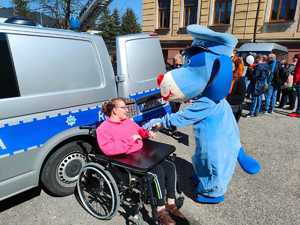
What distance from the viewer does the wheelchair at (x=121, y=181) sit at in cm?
240

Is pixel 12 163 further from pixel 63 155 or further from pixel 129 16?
pixel 129 16

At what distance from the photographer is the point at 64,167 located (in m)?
2.94

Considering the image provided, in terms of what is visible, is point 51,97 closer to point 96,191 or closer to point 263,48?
point 96,191

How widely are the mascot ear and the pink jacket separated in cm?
83

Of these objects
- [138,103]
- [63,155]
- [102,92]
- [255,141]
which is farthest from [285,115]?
[63,155]

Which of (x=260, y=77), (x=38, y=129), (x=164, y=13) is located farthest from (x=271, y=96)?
(x=164, y=13)

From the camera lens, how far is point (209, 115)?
2.59 metres

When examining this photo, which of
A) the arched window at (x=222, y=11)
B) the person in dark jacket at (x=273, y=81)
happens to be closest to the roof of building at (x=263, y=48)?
the person in dark jacket at (x=273, y=81)

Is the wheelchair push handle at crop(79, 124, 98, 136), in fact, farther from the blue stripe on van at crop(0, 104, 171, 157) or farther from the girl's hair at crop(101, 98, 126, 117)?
the girl's hair at crop(101, 98, 126, 117)

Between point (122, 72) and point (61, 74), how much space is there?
37.3 inches

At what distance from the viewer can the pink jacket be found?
2.53 metres

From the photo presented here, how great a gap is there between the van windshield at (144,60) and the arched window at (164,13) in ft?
49.4

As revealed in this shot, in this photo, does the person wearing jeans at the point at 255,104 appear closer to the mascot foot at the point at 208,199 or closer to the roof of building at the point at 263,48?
the roof of building at the point at 263,48

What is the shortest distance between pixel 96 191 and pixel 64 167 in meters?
0.48
